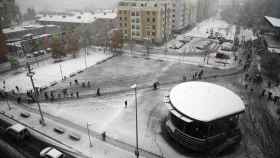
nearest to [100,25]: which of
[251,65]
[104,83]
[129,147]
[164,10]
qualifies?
[164,10]

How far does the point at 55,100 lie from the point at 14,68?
95.9ft

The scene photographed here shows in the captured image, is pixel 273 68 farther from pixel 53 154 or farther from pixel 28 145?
pixel 28 145

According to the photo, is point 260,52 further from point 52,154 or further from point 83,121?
point 52,154

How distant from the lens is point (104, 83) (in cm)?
4744

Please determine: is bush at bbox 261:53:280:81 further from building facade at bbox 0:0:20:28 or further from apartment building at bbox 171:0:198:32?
building facade at bbox 0:0:20:28

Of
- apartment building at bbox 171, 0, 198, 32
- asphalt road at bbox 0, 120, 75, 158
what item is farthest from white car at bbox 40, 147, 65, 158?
apartment building at bbox 171, 0, 198, 32

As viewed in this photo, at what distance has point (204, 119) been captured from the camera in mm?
24109

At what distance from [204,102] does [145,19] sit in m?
60.0

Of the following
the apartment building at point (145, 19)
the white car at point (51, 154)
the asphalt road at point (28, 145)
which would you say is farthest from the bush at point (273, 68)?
the white car at point (51, 154)

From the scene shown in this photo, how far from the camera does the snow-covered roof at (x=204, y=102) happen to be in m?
25.1

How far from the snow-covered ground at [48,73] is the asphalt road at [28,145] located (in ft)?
62.5

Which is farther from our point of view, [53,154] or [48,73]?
[48,73]

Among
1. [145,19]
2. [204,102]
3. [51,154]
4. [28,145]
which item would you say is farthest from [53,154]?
[145,19]

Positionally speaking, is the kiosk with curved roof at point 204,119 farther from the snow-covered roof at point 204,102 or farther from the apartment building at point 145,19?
the apartment building at point 145,19
